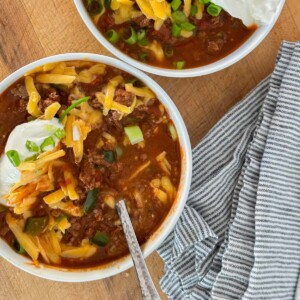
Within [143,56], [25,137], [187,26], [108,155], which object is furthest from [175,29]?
[25,137]

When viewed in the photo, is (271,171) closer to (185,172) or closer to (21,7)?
(185,172)

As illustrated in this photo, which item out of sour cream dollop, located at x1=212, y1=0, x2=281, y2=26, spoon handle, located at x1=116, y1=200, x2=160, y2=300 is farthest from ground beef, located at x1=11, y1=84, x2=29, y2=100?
sour cream dollop, located at x1=212, y1=0, x2=281, y2=26

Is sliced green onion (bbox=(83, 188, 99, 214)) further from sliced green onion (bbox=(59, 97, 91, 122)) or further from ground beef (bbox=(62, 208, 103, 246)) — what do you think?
sliced green onion (bbox=(59, 97, 91, 122))

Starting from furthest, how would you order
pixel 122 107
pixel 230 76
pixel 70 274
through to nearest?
pixel 230 76, pixel 70 274, pixel 122 107

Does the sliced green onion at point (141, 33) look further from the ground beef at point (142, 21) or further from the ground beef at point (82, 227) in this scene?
the ground beef at point (82, 227)

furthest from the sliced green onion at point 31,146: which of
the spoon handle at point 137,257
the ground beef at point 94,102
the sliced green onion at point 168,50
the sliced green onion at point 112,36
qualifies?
the sliced green onion at point 168,50

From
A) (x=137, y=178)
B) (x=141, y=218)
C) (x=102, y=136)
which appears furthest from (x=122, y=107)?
(x=141, y=218)
